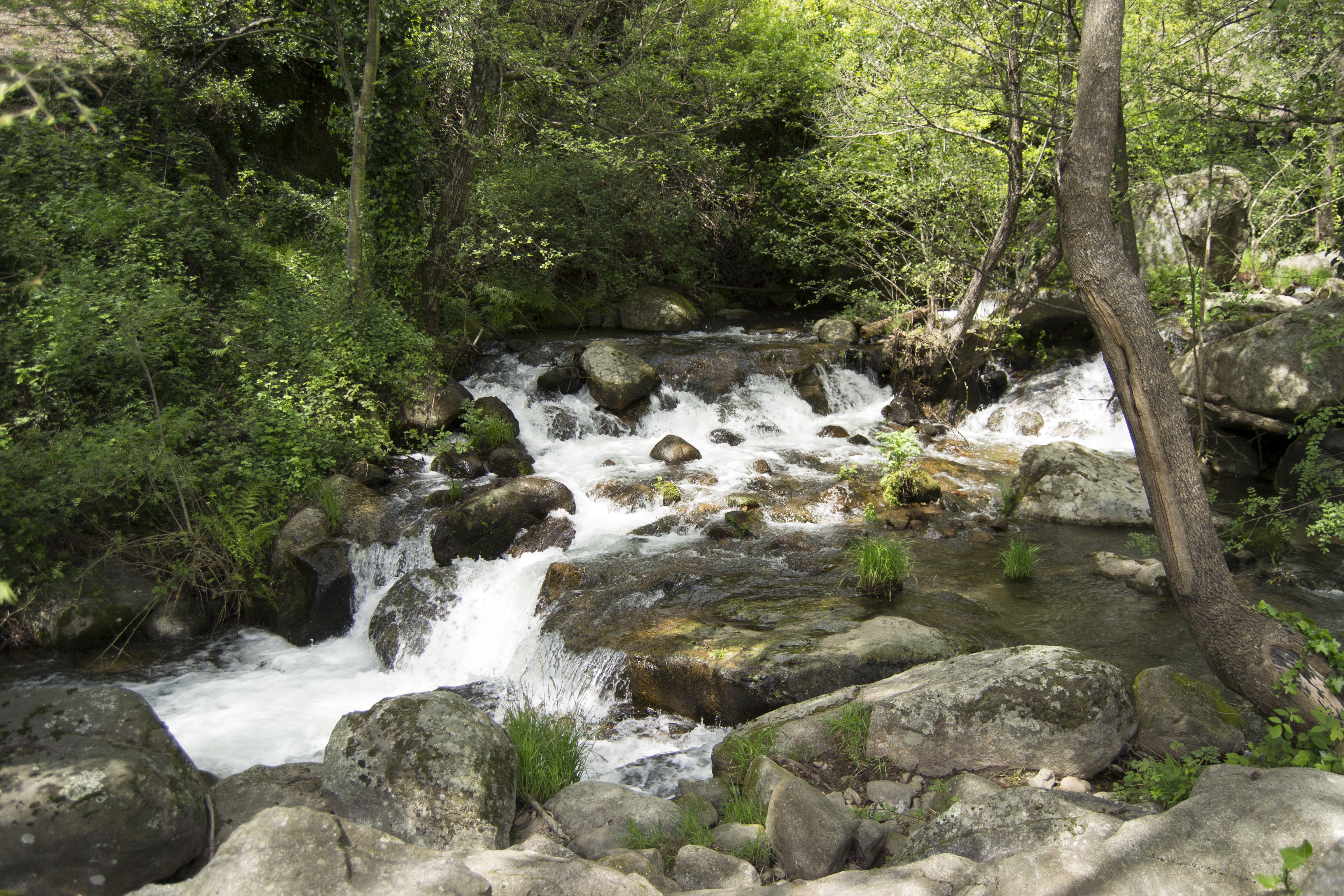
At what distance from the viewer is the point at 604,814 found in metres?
3.82

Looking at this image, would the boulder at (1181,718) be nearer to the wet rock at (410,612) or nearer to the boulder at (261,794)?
A: the boulder at (261,794)

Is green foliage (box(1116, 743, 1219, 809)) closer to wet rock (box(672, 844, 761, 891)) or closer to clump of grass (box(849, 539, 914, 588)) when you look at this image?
wet rock (box(672, 844, 761, 891))

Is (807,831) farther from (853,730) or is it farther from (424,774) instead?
(424,774)

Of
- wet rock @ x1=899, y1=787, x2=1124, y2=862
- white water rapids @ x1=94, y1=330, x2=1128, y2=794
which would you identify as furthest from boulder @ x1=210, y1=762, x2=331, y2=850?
wet rock @ x1=899, y1=787, x2=1124, y2=862

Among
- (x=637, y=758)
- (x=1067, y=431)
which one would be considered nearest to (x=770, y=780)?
(x=637, y=758)

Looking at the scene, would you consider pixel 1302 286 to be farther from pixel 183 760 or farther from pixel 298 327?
pixel 183 760

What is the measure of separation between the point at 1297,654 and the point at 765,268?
15.3m

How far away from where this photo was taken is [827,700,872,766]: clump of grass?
423 cm

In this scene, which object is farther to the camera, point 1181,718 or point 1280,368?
point 1280,368

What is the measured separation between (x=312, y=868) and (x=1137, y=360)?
4.52 metres

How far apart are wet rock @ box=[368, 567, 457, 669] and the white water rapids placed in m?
0.08

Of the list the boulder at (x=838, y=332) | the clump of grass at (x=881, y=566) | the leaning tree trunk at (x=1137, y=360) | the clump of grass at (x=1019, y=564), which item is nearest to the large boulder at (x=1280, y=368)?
the clump of grass at (x=1019, y=564)

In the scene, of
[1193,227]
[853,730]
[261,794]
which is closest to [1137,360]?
[853,730]

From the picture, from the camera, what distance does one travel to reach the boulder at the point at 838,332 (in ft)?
47.6
